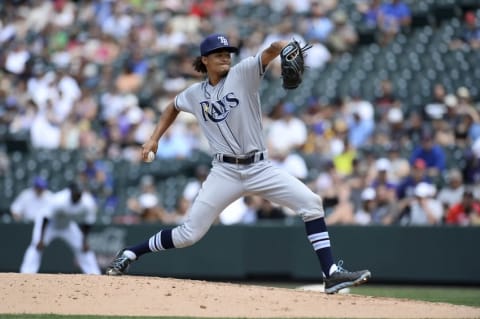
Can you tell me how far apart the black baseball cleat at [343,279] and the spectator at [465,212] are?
5299mm

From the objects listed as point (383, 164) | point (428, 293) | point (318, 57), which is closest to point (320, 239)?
point (428, 293)

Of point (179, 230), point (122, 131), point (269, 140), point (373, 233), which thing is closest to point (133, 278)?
point (179, 230)

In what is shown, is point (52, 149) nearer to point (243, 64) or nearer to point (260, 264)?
point (260, 264)

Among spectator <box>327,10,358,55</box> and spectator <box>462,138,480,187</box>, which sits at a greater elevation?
spectator <box>327,10,358,55</box>

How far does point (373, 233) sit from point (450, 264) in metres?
1.03

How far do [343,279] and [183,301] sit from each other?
1226 millimetres

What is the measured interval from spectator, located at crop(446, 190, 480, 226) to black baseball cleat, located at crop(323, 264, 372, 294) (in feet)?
17.4

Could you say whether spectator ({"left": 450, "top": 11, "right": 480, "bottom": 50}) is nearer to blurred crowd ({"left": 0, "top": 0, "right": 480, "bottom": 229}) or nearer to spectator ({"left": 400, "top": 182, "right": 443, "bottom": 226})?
blurred crowd ({"left": 0, "top": 0, "right": 480, "bottom": 229})

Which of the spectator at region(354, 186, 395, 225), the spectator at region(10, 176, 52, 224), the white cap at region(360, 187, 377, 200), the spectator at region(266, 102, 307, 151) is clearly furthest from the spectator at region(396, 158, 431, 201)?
the spectator at region(10, 176, 52, 224)

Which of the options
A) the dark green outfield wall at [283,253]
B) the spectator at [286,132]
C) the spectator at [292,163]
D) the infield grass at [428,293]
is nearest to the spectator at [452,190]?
the dark green outfield wall at [283,253]

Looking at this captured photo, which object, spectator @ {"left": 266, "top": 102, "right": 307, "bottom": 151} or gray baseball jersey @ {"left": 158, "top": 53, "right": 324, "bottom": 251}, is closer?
gray baseball jersey @ {"left": 158, "top": 53, "right": 324, "bottom": 251}

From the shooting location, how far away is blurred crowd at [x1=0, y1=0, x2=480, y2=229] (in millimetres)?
13156

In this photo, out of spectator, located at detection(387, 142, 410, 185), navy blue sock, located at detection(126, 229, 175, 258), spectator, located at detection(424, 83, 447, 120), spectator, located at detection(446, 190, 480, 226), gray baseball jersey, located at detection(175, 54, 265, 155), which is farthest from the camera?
spectator, located at detection(424, 83, 447, 120)

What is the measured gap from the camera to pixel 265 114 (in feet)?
50.7
